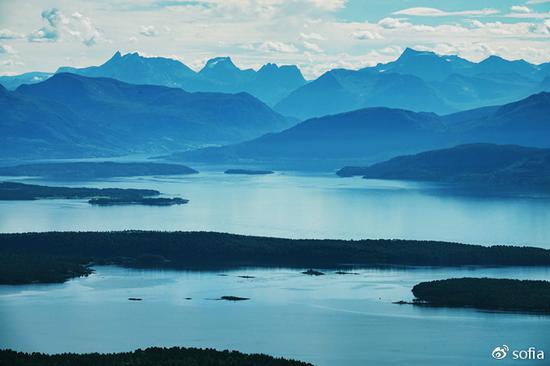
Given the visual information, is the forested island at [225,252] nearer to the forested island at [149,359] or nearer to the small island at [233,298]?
the small island at [233,298]

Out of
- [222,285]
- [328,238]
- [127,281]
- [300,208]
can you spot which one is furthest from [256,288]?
[300,208]

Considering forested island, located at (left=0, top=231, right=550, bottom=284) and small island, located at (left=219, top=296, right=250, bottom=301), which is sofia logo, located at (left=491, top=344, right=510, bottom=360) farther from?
forested island, located at (left=0, top=231, right=550, bottom=284)

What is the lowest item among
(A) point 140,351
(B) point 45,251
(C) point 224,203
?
(A) point 140,351

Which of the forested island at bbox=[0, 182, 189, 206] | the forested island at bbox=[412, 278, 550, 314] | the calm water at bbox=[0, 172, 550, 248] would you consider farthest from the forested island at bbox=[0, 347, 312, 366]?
the forested island at bbox=[0, 182, 189, 206]

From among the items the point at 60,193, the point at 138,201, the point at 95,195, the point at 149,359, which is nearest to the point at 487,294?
the point at 149,359

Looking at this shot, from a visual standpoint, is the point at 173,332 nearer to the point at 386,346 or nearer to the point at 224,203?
the point at 386,346

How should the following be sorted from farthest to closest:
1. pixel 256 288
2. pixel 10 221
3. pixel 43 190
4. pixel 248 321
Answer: pixel 43 190
pixel 10 221
pixel 256 288
pixel 248 321

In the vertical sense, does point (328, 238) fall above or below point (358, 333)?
above
